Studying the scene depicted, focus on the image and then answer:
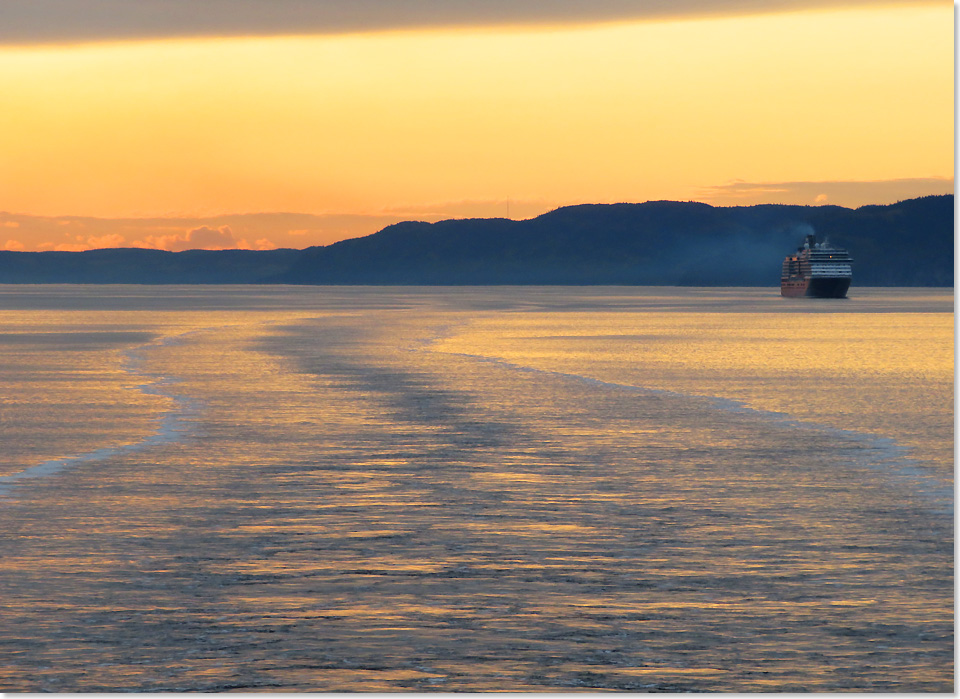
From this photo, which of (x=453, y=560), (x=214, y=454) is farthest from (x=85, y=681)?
(x=214, y=454)

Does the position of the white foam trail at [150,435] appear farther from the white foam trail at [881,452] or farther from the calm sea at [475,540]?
the white foam trail at [881,452]

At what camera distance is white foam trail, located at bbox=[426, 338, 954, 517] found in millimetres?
19719

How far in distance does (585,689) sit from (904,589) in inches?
187

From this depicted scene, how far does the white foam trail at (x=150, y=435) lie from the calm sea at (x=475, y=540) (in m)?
0.13

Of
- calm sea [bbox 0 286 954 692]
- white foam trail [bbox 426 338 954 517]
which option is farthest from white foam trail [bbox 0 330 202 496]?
white foam trail [bbox 426 338 954 517]

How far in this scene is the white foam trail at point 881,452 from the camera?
64.7ft

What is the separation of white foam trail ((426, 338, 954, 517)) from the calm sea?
11 cm

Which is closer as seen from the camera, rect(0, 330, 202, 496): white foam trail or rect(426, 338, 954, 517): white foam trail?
rect(426, 338, 954, 517): white foam trail

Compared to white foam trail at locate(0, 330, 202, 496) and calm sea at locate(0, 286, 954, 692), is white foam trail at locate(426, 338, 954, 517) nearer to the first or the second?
calm sea at locate(0, 286, 954, 692)

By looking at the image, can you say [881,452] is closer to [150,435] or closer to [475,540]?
[475,540]

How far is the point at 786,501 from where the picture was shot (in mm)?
18984

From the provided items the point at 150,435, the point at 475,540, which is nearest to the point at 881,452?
the point at 475,540

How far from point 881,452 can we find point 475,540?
38.1 feet

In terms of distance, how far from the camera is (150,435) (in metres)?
27.0
